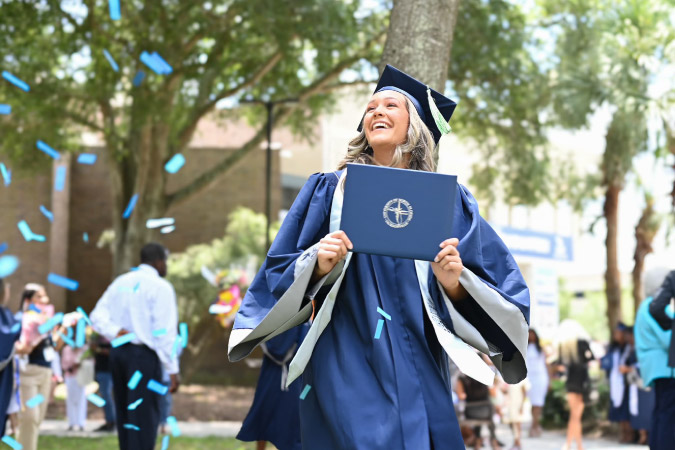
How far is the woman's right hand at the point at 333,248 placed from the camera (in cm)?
336

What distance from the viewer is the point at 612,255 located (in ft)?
59.7

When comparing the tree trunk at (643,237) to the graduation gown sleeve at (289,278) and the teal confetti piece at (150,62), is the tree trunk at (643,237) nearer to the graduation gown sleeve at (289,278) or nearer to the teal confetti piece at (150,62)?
the teal confetti piece at (150,62)

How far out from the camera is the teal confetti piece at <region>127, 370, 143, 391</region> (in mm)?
7598

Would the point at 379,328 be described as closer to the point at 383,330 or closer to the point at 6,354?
the point at 383,330

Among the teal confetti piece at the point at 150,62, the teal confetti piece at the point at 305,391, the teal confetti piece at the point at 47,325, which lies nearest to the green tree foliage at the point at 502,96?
the teal confetti piece at the point at 150,62

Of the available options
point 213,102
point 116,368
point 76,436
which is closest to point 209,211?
point 213,102

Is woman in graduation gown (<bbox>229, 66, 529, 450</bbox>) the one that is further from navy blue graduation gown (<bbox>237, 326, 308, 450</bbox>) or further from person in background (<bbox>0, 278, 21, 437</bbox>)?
person in background (<bbox>0, 278, 21, 437</bbox>)

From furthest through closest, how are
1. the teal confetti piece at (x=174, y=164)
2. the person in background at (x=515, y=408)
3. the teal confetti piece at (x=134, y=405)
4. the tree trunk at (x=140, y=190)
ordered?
the tree trunk at (x=140, y=190) < the person in background at (x=515, y=408) < the teal confetti piece at (x=174, y=164) < the teal confetti piece at (x=134, y=405)

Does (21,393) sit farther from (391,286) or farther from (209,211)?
(209,211)

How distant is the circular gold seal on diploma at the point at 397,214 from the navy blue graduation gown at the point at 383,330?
0.99 feet

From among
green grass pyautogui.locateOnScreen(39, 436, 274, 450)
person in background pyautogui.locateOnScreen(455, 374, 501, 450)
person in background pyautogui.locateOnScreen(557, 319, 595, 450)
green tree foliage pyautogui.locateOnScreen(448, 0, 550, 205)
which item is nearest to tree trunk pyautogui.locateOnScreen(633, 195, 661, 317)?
green tree foliage pyautogui.locateOnScreen(448, 0, 550, 205)

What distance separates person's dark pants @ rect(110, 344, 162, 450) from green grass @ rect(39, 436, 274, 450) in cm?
372

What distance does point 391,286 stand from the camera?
365cm

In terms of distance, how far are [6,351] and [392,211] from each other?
18.2 feet
